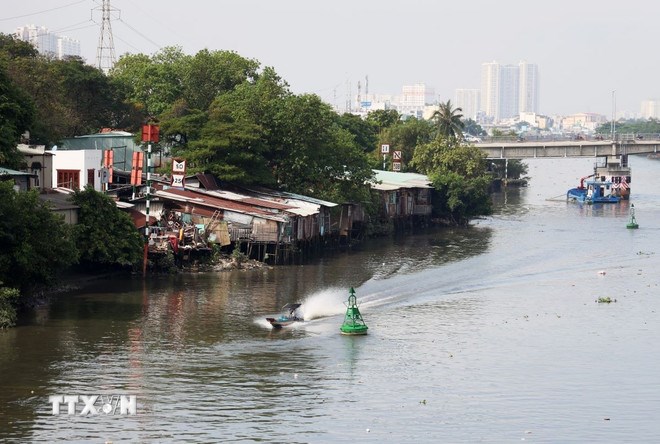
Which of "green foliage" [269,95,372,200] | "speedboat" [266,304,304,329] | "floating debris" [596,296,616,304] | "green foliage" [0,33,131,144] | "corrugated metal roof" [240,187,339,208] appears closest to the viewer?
"speedboat" [266,304,304,329]

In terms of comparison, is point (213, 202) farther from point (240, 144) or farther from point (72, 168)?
point (72, 168)

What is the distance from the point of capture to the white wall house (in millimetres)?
57438

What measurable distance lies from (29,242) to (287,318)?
9834mm

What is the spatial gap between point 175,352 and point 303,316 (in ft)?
23.9

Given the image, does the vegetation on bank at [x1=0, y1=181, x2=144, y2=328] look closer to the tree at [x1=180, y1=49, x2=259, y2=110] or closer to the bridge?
the tree at [x1=180, y1=49, x2=259, y2=110]

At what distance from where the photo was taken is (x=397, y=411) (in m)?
31.6

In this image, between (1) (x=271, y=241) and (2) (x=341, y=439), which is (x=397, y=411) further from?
(1) (x=271, y=241)

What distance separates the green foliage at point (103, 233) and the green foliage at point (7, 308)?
314 inches

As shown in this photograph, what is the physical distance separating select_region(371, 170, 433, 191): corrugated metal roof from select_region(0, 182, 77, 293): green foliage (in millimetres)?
35346

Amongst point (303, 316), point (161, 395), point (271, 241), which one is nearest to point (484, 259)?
point (271, 241)

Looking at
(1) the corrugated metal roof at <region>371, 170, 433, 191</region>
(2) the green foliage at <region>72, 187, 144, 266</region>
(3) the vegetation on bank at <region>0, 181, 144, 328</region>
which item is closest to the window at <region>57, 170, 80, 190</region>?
(2) the green foliage at <region>72, 187, 144, 266</region>

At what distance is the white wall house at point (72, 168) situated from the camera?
57.4 metres

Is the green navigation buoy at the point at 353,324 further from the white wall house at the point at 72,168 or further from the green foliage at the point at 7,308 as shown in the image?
the white wall house at the point at 72,168

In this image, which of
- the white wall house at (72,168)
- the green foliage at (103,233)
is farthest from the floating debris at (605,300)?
the white wall house at (72,168)
